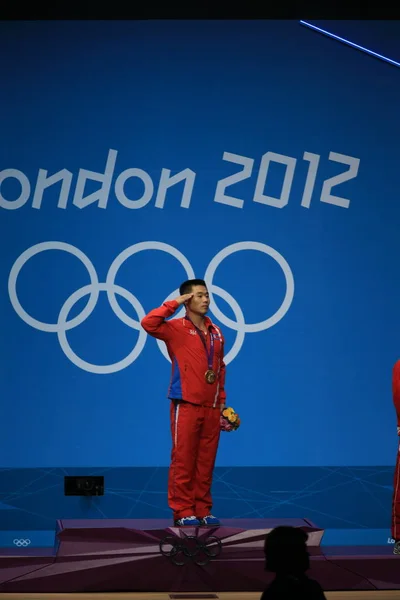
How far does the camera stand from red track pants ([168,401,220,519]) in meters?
5.69

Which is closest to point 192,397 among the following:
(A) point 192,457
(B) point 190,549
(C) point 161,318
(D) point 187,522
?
(A) point 192,457

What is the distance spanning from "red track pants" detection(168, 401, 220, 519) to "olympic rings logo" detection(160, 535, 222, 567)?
0.57m

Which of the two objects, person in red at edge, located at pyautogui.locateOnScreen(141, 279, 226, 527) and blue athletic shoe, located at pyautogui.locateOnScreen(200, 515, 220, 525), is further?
person in red at edge, located at pyautogui.locateOnScreen(141, 279, 226, 527)

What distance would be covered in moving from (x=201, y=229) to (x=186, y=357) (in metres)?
1.52

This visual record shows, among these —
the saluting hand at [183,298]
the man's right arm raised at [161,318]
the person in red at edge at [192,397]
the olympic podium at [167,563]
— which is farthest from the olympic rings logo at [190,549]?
the saluting hand at [183,298]

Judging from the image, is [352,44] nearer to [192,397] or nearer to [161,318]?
[161,318]

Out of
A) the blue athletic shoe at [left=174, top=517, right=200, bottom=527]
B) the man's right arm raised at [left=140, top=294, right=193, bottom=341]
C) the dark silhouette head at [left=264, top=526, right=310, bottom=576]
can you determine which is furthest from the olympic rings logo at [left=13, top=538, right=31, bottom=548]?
the dark silhouette head at [left=264, top=526, right=310, bottom=576]

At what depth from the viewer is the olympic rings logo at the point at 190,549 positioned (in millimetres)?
4945

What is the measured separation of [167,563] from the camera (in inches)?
194

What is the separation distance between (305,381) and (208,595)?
2645mm

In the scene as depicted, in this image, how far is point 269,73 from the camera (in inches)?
279

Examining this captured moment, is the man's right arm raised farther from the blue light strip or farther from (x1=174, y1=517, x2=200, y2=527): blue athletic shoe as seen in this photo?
the blue light strip

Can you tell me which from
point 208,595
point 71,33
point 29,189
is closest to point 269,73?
point 71,33

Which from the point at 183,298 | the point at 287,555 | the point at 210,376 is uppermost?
the point at 183,298
